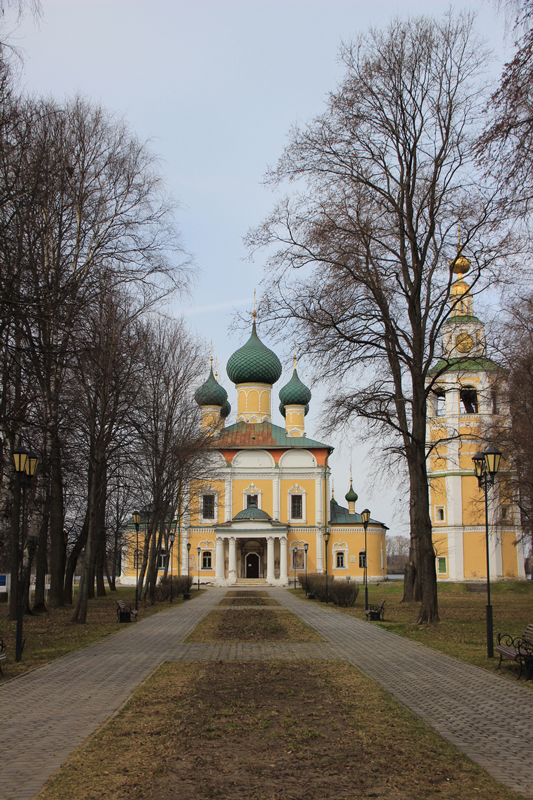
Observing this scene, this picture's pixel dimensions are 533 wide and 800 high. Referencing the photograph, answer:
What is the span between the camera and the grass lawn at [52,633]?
11810 millimetres

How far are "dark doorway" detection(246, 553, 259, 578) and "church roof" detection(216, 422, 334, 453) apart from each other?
7125 mm

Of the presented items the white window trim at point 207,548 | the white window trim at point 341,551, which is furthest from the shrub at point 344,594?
the white window trim at point 341,551

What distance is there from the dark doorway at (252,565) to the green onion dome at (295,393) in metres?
10.4

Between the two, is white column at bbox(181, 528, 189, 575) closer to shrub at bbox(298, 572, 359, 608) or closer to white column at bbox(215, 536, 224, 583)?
white column at bbox(215, 536, 224, 583)

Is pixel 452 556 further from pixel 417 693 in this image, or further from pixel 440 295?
A: pixel 417 693

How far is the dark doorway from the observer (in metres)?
49.5

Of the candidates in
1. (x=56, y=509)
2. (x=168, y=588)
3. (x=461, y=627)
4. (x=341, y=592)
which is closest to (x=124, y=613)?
(x=56, y=509)

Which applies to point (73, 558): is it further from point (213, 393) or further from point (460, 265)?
point (213, 393)

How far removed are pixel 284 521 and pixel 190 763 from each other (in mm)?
43588

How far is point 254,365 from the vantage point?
50750 mm

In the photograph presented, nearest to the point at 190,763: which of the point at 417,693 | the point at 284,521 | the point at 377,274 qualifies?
the point at 417,693

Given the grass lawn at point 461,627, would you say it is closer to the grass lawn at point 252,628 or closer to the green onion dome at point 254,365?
the grass lawn at point 252,628

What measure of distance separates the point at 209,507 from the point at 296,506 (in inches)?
224

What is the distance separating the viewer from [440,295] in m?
17.2
